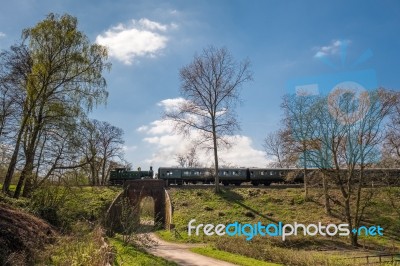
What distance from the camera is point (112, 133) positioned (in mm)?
56250

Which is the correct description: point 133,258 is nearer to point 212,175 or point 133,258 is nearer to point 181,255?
point 181,255

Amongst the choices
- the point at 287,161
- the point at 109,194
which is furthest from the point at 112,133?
Answer: the point at 287,161

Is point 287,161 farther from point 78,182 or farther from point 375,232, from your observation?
point 78,182

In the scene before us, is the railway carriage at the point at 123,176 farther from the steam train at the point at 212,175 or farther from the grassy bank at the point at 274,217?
the grassy bank at the point at 274,217

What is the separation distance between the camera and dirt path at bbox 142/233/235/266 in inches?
663

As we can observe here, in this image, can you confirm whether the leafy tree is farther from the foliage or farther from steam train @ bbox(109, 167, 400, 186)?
steam train @ bbox(109, 167, 400, 186)

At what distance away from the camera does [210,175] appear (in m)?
42.6

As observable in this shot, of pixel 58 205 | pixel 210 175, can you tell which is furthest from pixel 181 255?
pixel 210 175

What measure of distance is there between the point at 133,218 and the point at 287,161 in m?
16.4

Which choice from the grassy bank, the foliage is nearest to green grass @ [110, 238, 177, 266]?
the foliage

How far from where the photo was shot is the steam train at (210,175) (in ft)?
140

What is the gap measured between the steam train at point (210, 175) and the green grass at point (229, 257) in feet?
69.4

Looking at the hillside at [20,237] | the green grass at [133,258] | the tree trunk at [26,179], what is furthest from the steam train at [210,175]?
the hillside at [20,237]

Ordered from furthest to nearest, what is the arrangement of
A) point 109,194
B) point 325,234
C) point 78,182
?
point 109,194
point 325,234
point 78,182
